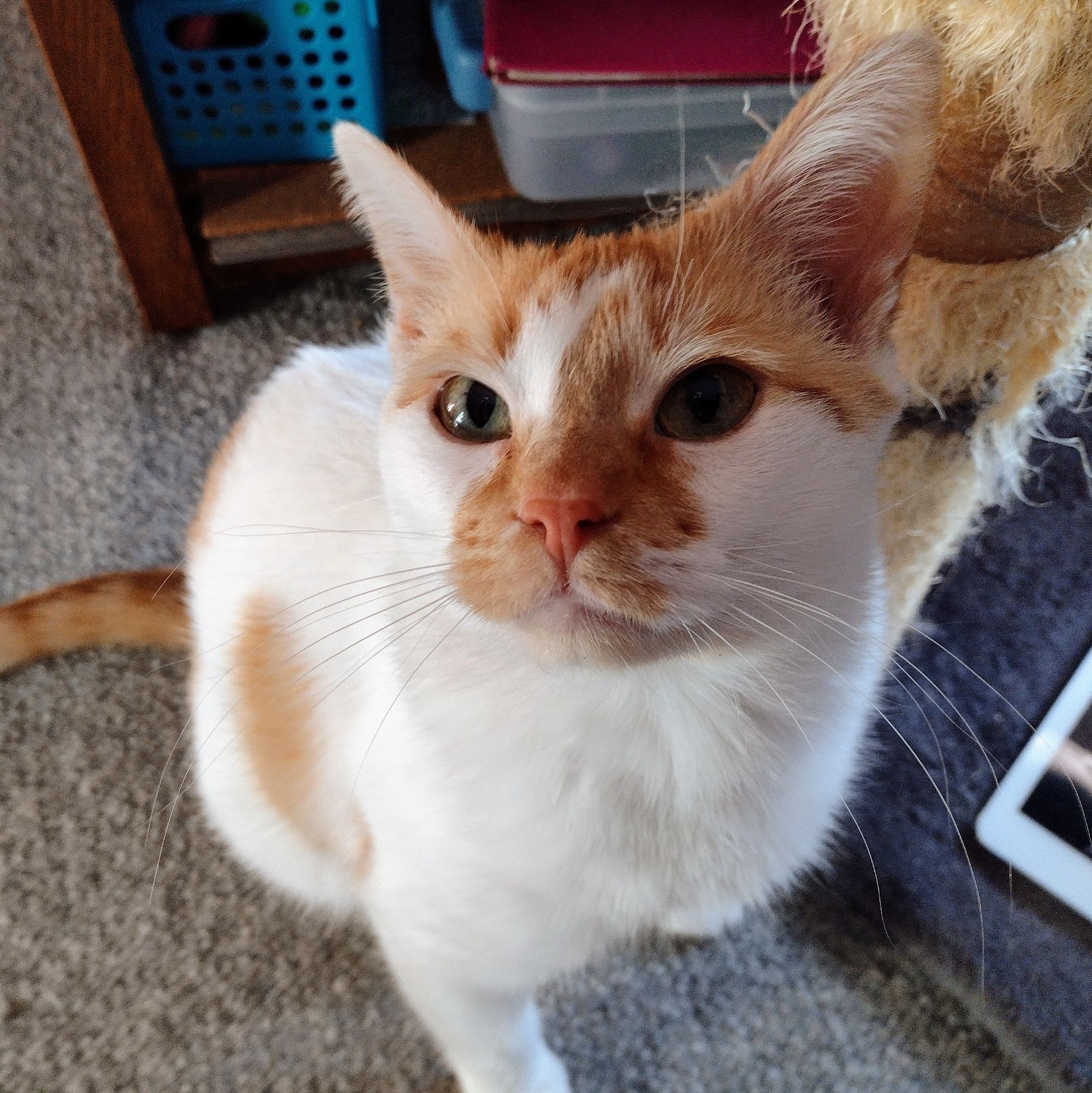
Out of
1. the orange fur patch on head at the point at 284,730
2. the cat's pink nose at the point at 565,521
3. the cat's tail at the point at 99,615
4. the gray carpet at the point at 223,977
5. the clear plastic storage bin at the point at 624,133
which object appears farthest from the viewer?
the clear plastic storage bin at the point at 624,133

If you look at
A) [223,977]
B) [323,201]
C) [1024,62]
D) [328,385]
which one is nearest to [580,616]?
[1024,62]

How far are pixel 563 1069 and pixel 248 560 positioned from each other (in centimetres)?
74

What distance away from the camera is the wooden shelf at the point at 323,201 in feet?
5.29

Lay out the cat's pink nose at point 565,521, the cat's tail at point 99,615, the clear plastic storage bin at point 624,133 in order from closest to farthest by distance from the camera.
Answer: the cat's pink nose at point 565,521, the cat's tail at point 99,615, the clear plastic storage bin at point 624,133

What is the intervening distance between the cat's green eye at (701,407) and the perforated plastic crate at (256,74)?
1186 millimetres

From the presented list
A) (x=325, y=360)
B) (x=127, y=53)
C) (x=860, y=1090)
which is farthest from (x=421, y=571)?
(x=127, y=53)

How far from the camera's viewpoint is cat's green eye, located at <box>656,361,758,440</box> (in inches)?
25.1

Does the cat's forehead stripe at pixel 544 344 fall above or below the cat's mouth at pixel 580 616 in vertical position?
above

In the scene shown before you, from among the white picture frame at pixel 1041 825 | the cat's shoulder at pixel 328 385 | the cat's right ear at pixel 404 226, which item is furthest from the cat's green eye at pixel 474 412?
the white picture frame at pixel 1041 825

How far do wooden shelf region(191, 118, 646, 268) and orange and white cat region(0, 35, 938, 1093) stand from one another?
835mm

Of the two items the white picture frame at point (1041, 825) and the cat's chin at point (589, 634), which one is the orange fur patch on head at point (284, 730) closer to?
the cat's chin at point (589, 634)

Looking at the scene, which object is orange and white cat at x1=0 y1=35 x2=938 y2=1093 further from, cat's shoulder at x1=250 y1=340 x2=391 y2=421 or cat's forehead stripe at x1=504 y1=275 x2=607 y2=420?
cat's shoulder at x1=250 y1=340 x2=391 y2=421

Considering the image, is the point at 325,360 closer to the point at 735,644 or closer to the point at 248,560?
the point at 248,560

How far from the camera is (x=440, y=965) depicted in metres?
0.92
